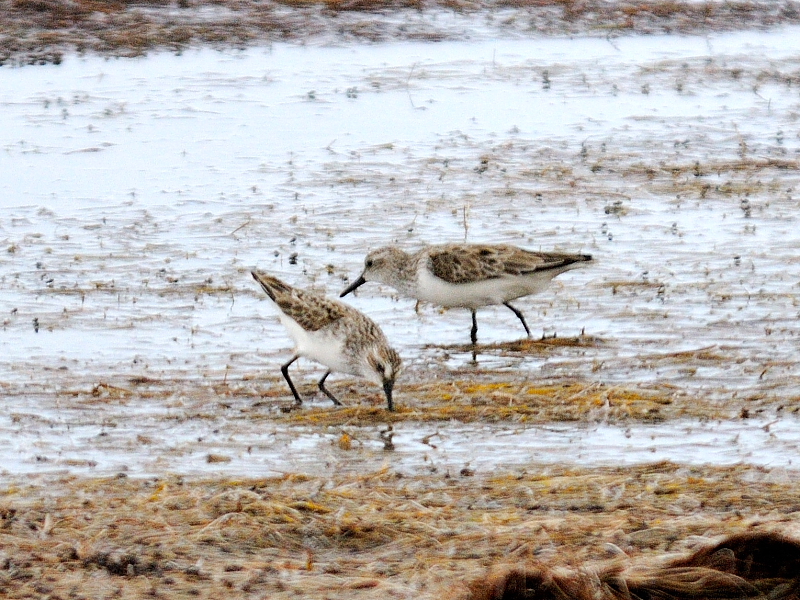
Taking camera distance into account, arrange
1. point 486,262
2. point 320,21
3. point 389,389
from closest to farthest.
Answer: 1. point 389,389
2. point 486,262
3. point 320,21

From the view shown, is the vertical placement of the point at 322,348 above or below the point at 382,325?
above

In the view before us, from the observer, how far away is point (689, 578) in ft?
16.1

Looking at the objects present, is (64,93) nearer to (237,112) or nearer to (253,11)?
(237,112)

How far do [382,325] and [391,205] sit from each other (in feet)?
12.4

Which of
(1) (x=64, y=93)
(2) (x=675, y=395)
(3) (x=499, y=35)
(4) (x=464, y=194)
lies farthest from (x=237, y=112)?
(2) (x=675, y=395)

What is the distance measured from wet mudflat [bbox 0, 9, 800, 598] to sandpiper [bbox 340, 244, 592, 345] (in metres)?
0.31

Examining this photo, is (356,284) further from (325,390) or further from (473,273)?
(325,390)

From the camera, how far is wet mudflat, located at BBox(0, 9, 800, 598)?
6.35 m

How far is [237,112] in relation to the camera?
2009cm

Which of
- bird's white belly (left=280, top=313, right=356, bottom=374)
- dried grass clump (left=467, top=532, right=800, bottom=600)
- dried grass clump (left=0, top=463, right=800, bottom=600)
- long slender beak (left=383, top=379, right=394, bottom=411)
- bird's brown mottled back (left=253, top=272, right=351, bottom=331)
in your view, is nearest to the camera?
dried grass clump (left=467, top=532, right=800, bottom=600)

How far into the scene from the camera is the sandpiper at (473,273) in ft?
36.5

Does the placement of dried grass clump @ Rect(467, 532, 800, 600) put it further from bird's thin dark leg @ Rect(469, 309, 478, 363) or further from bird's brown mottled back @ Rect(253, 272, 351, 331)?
bird's thin dark leg @ Rect(469, 309, 478, 363)

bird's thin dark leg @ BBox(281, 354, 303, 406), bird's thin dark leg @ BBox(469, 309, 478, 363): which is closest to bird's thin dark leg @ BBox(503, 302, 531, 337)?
bird's thin dark leg @ BBox(469, 309, 478, 363)

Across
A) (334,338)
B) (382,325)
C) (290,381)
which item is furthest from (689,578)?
(382,325)
